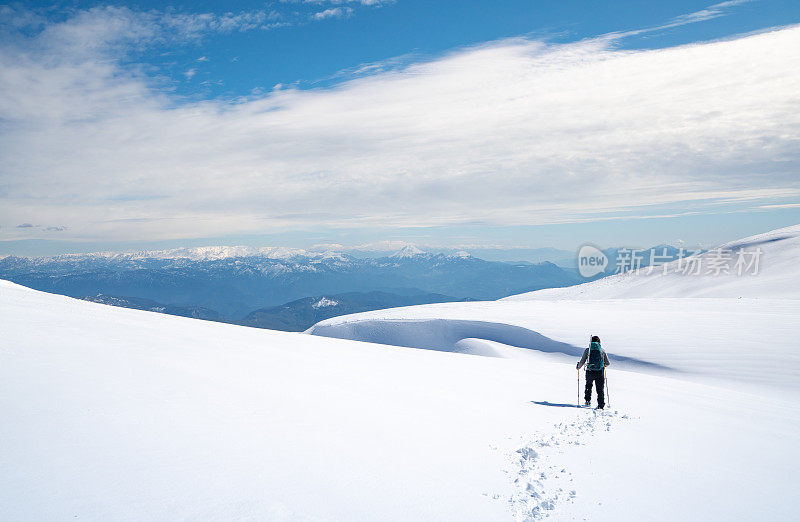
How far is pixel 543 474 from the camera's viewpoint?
20.1 ft

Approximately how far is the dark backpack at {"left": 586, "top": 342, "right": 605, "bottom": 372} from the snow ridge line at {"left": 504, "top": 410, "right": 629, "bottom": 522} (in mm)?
2204

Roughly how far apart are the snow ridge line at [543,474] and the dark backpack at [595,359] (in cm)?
220

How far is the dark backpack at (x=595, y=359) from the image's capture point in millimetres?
10766

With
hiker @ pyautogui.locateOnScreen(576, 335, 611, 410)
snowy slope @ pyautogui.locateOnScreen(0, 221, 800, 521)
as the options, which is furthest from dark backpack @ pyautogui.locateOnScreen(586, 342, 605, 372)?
snowy slope @ pyautogui.locateOnScreen(0, 221, 800, 521)

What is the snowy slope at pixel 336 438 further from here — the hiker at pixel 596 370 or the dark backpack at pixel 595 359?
the dark backpack at pixel 595 359

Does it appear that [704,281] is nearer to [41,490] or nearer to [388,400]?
[388,400]

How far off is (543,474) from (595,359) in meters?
5.80

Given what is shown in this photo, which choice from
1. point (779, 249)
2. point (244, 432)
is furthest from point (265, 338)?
point (779, 249)
